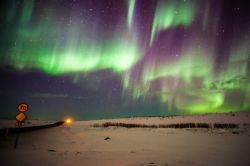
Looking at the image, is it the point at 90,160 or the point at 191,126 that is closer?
the point at 90,160

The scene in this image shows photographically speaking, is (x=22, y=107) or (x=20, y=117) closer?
(x=22, y=107)

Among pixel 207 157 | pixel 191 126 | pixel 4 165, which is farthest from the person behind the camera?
pixel 191 126

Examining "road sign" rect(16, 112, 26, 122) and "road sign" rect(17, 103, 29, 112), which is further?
"road sign" rect(16, 112, 26, 122)

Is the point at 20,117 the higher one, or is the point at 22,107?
the point at 22,107

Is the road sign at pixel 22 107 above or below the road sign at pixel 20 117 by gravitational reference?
above

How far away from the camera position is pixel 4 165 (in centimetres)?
1008

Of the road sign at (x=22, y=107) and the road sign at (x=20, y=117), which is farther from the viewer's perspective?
the road sign at (x=20, y=117)

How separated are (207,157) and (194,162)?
186 centimetres

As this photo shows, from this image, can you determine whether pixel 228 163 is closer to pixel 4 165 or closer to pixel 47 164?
pixel 47 164

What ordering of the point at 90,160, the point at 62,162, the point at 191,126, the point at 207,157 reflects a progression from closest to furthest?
the point at 62,162 < the point at 90,160 < the point at 207,157 < the point at 191,126

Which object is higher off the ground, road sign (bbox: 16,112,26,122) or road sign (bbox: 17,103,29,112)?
road sign (bbox: 17,103,29,112)

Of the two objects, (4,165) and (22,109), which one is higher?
(22,109)

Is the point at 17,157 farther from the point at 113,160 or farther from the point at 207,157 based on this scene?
the point at 207,157

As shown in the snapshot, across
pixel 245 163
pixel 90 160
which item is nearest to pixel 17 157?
pixel 90 160
